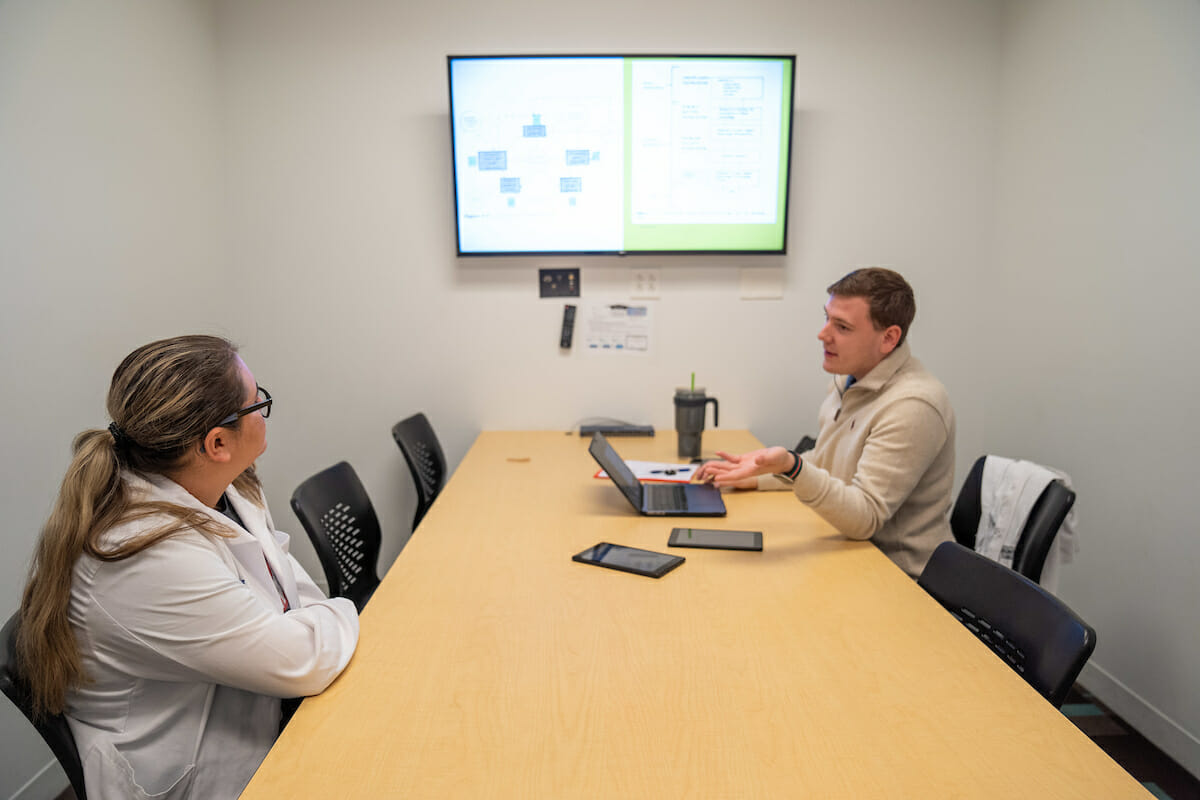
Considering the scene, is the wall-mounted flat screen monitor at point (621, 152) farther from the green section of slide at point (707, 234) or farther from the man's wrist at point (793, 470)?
the man's wrist at point (793, 470)

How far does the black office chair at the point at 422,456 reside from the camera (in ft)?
8.41

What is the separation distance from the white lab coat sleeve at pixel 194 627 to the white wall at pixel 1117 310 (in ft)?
8.09

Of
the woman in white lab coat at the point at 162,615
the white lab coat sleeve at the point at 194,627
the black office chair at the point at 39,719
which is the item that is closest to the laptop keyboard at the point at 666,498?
the woman in white lab coat at the point at 162,615

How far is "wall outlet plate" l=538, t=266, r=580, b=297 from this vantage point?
3051mm

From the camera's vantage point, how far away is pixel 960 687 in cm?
112

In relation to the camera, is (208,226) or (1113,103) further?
(208,226)

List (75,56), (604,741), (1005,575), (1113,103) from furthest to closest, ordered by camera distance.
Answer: (1113,103), (75,56), (1005,575), (604,741)

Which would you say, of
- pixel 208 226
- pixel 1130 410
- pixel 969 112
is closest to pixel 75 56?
pixel 208 226

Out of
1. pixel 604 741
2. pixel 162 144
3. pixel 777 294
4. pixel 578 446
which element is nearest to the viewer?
pixel 604 741

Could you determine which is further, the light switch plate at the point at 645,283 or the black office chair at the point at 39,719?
the light switch plate at the point at 645,283

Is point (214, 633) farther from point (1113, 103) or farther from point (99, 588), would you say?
point (1113, 103)

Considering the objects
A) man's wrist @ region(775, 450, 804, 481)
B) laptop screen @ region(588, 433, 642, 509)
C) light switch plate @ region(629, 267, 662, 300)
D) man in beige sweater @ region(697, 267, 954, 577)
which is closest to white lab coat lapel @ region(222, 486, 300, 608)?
laptop screen @ region(588, 433, 642, 509)

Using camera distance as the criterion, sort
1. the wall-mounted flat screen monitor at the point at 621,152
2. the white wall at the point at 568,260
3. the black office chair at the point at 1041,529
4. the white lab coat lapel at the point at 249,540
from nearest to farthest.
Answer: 1. the white lab coat lapel at the point at 249,540
2. the black office chair at the point at 1041,529
3. the white wall at the point at 568,260
4. the wall-mounted flat screen monitor at the point at 621,152

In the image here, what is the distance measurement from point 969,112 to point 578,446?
214cm
